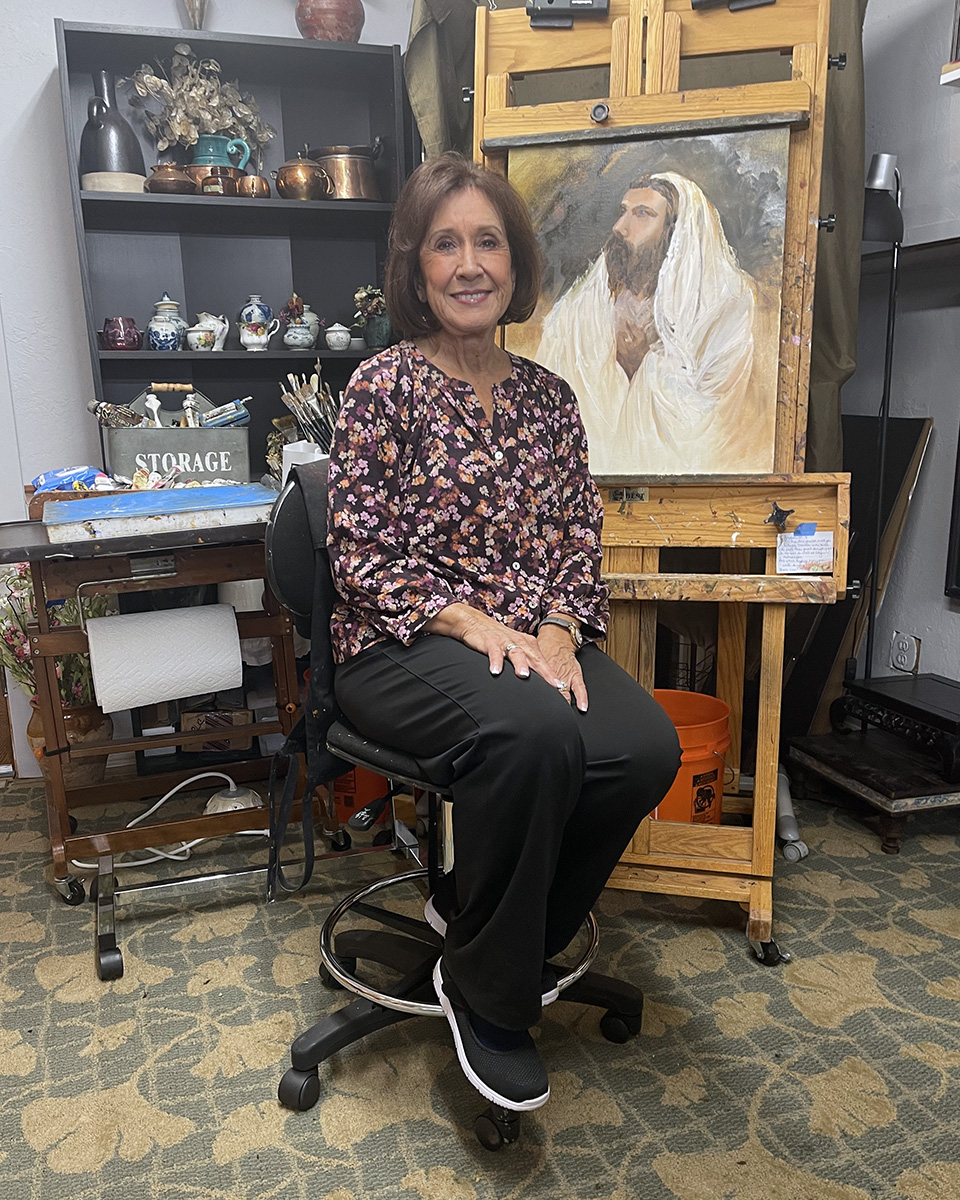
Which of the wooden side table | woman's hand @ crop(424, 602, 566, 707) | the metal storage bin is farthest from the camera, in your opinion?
the metal storage bin

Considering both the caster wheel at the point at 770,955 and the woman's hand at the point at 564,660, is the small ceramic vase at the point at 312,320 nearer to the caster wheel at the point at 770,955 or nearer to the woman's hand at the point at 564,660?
the woman's hand at the point at 564,660

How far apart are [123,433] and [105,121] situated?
834 millimetres

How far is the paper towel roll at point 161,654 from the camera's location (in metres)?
1.99

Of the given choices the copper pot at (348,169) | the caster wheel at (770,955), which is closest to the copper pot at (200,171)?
the copper pot at (348,169)

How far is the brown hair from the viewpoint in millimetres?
1540

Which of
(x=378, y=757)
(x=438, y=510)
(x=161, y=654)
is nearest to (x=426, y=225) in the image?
(x=438, y=510)

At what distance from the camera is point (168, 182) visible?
2.52 meters

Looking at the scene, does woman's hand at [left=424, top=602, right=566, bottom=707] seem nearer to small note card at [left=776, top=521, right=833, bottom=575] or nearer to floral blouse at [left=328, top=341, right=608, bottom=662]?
floral blouse at [left=328, top=341, right=608, bottom=662]

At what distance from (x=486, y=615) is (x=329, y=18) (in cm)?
198

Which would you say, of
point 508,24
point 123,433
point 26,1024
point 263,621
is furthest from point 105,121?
point 26,1024

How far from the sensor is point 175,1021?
1684 mm

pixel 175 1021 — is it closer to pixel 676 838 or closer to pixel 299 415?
pixel 676 838

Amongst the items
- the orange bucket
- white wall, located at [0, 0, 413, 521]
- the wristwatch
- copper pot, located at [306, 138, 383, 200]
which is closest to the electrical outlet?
the orange bucket

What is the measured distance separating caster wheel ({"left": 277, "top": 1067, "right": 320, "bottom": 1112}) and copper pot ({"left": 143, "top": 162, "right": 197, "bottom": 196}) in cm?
217
